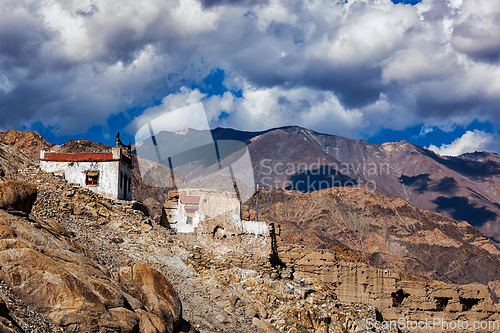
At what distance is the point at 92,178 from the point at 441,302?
2007 cm

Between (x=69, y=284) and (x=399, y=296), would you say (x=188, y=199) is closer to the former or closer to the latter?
(x=399, y=296)

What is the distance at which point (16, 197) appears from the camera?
44.9 feet

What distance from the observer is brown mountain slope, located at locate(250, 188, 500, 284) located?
93812mm

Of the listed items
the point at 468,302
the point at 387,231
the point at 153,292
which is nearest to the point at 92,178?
the point at 153,292

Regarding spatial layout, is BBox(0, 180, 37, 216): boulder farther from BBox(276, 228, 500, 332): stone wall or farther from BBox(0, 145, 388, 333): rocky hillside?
BBox(276, 228, 500, 332): stone wall

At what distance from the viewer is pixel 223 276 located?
63.3 feet

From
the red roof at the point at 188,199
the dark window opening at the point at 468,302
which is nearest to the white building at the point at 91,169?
the red roof at the point at 188,199

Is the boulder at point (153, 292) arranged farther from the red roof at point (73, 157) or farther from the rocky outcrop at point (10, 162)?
the red roof at point (73, 157)

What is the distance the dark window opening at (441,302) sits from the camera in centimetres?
2353

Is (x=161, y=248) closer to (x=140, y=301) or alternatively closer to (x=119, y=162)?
Result: (x=140, y=301)

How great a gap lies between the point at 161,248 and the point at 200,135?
30.0ft

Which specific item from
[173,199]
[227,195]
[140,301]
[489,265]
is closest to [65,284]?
[140,301]

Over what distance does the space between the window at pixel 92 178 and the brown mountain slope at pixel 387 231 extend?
5916 centimetres

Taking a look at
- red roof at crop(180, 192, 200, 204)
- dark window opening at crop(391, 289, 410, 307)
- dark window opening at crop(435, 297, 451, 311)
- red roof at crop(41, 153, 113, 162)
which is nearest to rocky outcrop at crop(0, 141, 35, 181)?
red roof at crop(41, 153, 113, 162)
